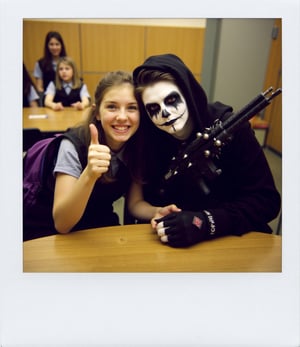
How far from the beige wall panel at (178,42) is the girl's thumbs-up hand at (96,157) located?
0.98ft

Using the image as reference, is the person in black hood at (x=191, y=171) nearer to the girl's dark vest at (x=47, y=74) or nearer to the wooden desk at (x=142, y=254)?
the wooden desk at (x=142, y=254)

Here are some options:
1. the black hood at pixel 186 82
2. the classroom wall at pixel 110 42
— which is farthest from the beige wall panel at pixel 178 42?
the black hood at pixel 186 82

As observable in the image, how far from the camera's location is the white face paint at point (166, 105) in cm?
62

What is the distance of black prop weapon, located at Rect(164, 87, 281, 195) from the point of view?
24.0 inches

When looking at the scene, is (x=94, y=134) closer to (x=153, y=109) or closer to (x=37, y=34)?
(x=153, y=109)

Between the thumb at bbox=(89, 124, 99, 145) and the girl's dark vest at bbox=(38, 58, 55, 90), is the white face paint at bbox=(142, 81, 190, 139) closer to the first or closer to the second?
the thumb at bbox=(89, 124, 99, 145)

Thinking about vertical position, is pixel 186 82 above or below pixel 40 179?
above

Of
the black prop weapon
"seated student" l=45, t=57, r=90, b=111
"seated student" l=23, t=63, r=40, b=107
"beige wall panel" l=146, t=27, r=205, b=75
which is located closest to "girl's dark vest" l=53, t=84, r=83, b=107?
"seated student" l=45, t=57, r=90, b=111

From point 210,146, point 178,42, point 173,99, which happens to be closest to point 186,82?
point 173,99

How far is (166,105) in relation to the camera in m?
0.62

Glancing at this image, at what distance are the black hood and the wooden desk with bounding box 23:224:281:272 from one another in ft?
0.99

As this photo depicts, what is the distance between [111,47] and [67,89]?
0.99 feet

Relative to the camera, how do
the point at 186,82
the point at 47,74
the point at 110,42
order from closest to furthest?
1. the point at 186,82
2. the point at 47,74
3. the point at 110,42
